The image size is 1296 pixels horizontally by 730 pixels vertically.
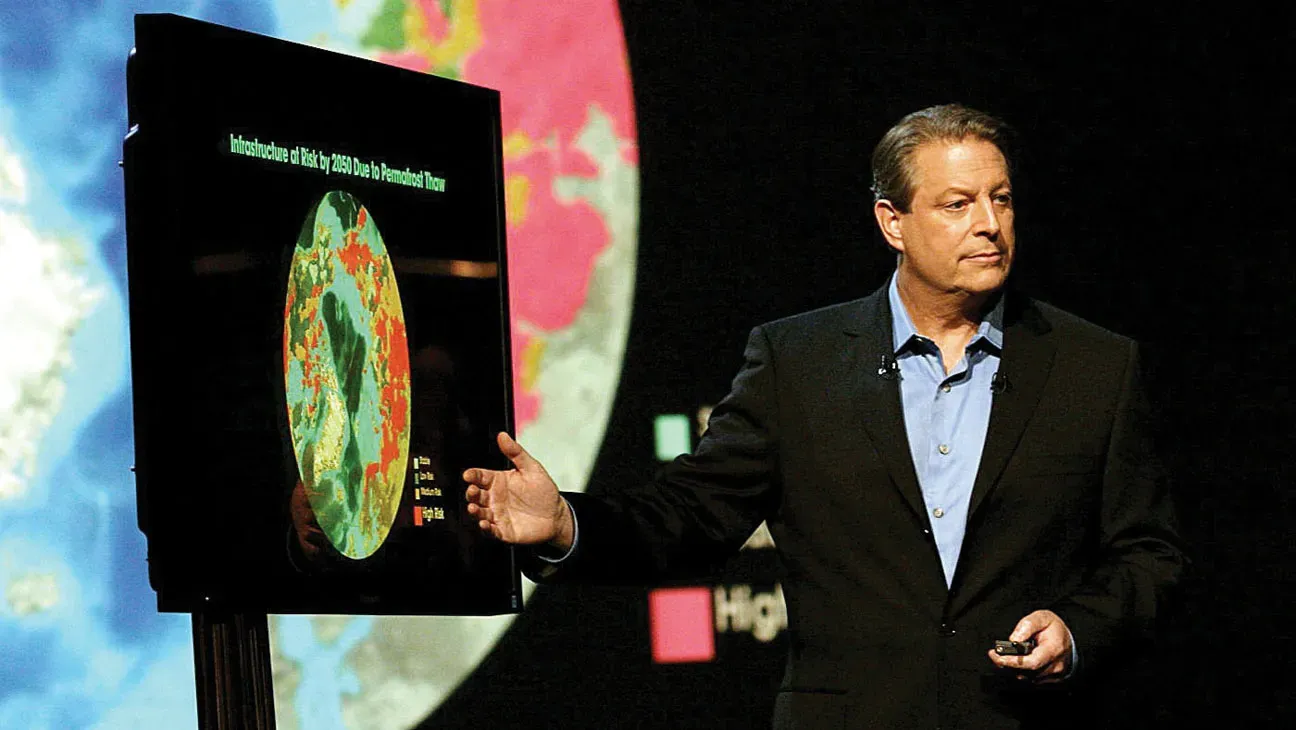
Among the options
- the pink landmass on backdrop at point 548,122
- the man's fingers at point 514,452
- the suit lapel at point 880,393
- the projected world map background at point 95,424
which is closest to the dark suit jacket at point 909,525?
the suit lapel at point 880,393

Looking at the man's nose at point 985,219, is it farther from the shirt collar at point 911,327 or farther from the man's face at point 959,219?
the shirt collar at point 911,327

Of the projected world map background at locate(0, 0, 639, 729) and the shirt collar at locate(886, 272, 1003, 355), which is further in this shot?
the projected world map background at locate(0, 0, 639, 729)

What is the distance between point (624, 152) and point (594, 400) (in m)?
0.54

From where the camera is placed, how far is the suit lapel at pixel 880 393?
97.4 inches

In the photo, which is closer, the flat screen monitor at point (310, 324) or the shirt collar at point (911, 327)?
the flat screen monitor at point (310, 324)

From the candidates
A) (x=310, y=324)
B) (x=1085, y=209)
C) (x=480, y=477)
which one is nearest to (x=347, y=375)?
(x=310, y=324)

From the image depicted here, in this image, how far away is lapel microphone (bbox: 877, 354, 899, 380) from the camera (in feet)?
8.43

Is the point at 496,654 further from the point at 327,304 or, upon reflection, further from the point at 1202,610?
the point at 1202,610

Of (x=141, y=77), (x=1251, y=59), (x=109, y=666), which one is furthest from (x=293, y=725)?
(x=1251, y=59)

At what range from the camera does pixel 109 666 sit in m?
2.95

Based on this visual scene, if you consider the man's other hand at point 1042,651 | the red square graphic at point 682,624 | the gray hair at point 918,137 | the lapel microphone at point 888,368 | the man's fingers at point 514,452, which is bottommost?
the red square graphic at point 682,624

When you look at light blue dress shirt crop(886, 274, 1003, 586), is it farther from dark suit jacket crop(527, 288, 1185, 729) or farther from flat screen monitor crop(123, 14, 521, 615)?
flat screen monitor crop(123, 14, 521, 615)

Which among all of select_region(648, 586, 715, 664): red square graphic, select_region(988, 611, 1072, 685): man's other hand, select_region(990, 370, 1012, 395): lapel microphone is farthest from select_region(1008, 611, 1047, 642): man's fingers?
select_region(648, 586, 715, 664): red square graphic

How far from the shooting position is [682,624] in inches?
145
